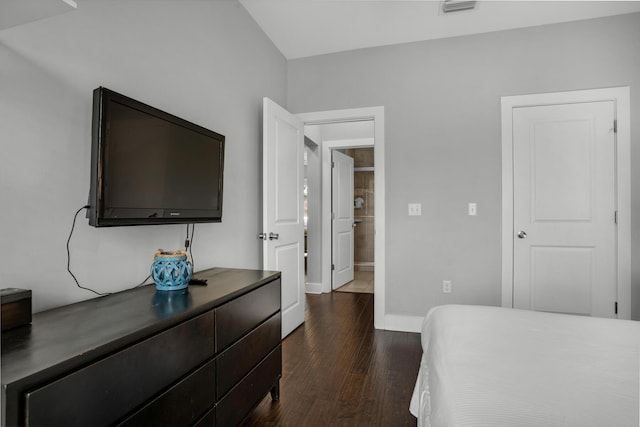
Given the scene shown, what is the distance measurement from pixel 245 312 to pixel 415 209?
2.12 meters

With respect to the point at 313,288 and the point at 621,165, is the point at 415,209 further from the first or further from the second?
the point at 313,288

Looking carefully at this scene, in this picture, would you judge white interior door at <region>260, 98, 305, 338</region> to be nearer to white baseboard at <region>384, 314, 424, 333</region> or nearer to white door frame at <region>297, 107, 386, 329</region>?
white door frame at <region>297, 107, 386, 329</region>

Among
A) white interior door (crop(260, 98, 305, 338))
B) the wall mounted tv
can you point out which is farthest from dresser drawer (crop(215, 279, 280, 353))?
white interior door (crop(260, 98, 305, 338))

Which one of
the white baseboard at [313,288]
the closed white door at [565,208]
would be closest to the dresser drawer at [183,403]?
the closed white door at [565,208]

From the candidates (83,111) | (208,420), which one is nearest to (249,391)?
(208,420)

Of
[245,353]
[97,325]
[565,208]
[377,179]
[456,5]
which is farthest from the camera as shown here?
[377,179]

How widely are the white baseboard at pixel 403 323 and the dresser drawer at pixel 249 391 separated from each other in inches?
62.3

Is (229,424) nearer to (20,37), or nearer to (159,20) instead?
(20,37)

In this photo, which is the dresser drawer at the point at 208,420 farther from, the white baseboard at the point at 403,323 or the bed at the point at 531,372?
the white baseboard at the point at 403,323

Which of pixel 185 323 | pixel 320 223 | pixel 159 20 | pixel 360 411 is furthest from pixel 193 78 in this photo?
pixel 320 223

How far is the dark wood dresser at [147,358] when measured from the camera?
82cm

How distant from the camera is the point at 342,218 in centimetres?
513

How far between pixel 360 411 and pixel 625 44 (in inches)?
138

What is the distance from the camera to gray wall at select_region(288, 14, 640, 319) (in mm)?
2939
